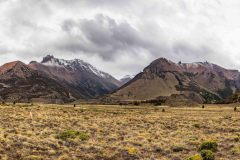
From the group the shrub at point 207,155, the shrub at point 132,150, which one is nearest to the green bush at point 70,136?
the shrub at point 132,150

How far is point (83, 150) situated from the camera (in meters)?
33.9

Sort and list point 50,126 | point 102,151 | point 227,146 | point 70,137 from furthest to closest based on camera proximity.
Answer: point 50,126
point 70,137
point 227,146
point 102,151

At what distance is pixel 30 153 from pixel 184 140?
1610cm

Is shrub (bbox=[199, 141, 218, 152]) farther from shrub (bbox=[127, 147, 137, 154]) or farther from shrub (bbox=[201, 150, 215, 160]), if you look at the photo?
shrub (bbox=[127, 147, 137, 154])

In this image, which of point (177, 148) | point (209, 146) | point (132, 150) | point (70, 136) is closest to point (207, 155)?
point (209, 146)

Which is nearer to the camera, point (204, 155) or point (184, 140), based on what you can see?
point (204, 155)

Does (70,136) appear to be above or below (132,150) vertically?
above

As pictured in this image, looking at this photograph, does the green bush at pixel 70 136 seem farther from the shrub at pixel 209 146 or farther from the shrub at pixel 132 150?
the shrub at pixel 209 146

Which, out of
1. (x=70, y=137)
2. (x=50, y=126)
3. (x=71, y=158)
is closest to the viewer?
(x=71, y=158)

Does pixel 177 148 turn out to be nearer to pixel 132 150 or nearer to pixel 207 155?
pixel 132 150

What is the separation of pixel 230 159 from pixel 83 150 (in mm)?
12029

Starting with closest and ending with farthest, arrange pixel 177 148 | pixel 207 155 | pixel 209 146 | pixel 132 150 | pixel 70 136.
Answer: pixel 207 155
pixel 132 150
pixel 209 146
pixel 177 148
pixel 70 136

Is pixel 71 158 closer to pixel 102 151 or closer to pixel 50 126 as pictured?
pixel 102 151

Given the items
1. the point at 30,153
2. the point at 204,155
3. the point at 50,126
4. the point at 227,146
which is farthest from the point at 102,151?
the point at 50,126
